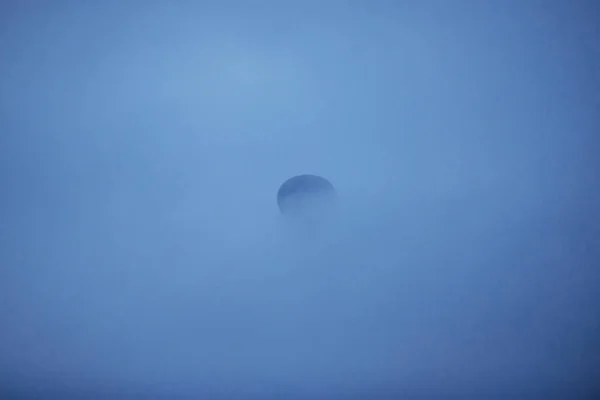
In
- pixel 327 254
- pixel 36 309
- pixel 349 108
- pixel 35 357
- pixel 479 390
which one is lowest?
pixel 479 390

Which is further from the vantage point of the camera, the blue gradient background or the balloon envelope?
the balloon envelope

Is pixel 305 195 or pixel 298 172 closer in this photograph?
pixel 298 172

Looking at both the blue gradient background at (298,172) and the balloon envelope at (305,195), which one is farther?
the balloon envelope at (305,195)

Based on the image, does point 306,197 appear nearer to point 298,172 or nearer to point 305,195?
point 305,195

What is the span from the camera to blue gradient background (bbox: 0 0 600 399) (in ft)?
7.41

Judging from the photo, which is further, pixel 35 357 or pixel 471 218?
pixel 35 357

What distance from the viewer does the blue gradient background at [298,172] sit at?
2.26m

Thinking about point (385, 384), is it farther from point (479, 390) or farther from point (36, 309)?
point (36, 309)

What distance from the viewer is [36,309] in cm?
249

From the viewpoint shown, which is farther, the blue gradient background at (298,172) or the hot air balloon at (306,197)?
the hot air balloon at (306,197)

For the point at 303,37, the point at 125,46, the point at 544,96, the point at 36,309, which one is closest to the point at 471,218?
the point at 544,96

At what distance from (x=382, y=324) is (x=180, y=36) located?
5.96ft

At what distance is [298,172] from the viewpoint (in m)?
2.35

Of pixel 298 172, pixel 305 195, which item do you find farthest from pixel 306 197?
pixel 298 172
